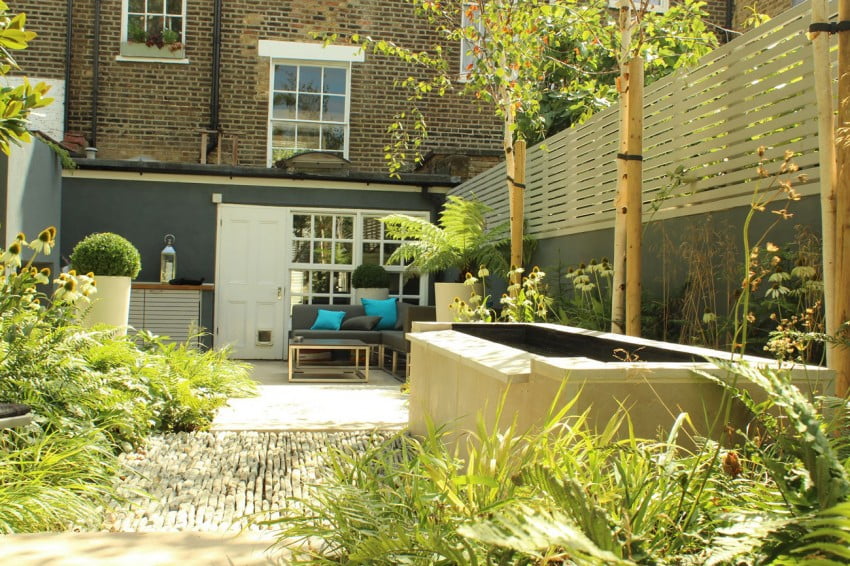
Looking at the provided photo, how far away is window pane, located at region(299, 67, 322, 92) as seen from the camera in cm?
1328

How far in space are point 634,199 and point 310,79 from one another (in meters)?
9.09

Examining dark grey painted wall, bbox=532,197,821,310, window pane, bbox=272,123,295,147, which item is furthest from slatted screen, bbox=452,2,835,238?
window pane, bbox=272,123,295,147

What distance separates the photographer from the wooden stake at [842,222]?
9.62 ft

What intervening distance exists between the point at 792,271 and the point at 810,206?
42 cm

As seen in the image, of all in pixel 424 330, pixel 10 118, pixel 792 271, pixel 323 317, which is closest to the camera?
pixel 10 118

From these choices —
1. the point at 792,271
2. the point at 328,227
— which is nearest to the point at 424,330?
the point at 792,271

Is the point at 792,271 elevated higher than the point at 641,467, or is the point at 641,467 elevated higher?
the point at 792,271

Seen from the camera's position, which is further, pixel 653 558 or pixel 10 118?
pixel 10 118

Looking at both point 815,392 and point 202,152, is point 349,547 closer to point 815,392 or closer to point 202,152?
point 815,392

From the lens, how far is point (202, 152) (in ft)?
41.8

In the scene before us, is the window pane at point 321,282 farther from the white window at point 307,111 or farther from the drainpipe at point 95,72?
the drainpipe at point 95,72

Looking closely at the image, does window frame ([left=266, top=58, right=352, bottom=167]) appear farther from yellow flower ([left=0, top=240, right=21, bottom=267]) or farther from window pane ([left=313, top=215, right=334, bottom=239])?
yellow flower ([left=0, top=240, right=21, bottom=267])

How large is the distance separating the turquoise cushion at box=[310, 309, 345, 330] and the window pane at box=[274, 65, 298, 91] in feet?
13.3

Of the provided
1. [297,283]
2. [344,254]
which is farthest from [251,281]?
[344,254]
